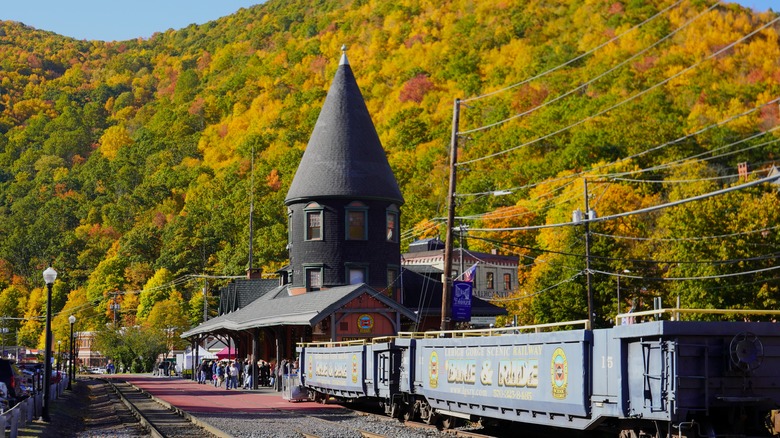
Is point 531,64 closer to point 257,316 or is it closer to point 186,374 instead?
point 186,374

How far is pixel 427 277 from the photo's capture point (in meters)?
56.2

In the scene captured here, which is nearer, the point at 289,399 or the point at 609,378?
the point at 609,378

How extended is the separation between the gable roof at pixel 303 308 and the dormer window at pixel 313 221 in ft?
10.9

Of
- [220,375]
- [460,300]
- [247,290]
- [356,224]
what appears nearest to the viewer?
[460,300]

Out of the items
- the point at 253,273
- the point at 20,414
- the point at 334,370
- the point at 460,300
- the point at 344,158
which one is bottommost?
the point at 20,414

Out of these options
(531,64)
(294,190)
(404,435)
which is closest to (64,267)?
(531,64)

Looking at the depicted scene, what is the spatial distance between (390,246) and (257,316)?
7.80 meters

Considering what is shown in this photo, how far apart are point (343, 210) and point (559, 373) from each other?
34146 mm

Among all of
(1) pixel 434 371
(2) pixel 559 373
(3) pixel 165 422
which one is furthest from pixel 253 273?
(2) pixel 559 373

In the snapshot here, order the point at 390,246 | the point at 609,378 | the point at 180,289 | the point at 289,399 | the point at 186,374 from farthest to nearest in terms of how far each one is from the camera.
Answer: the point at 180,289 < the point at 186,374 < the point at 390,246 < the point at 289,399 < the point at 609,378

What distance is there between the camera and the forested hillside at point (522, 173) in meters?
69.9

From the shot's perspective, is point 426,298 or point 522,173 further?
point 522,173

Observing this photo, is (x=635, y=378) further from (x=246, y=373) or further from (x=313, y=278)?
(x=246, y=373)

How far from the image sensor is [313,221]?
53438mm
